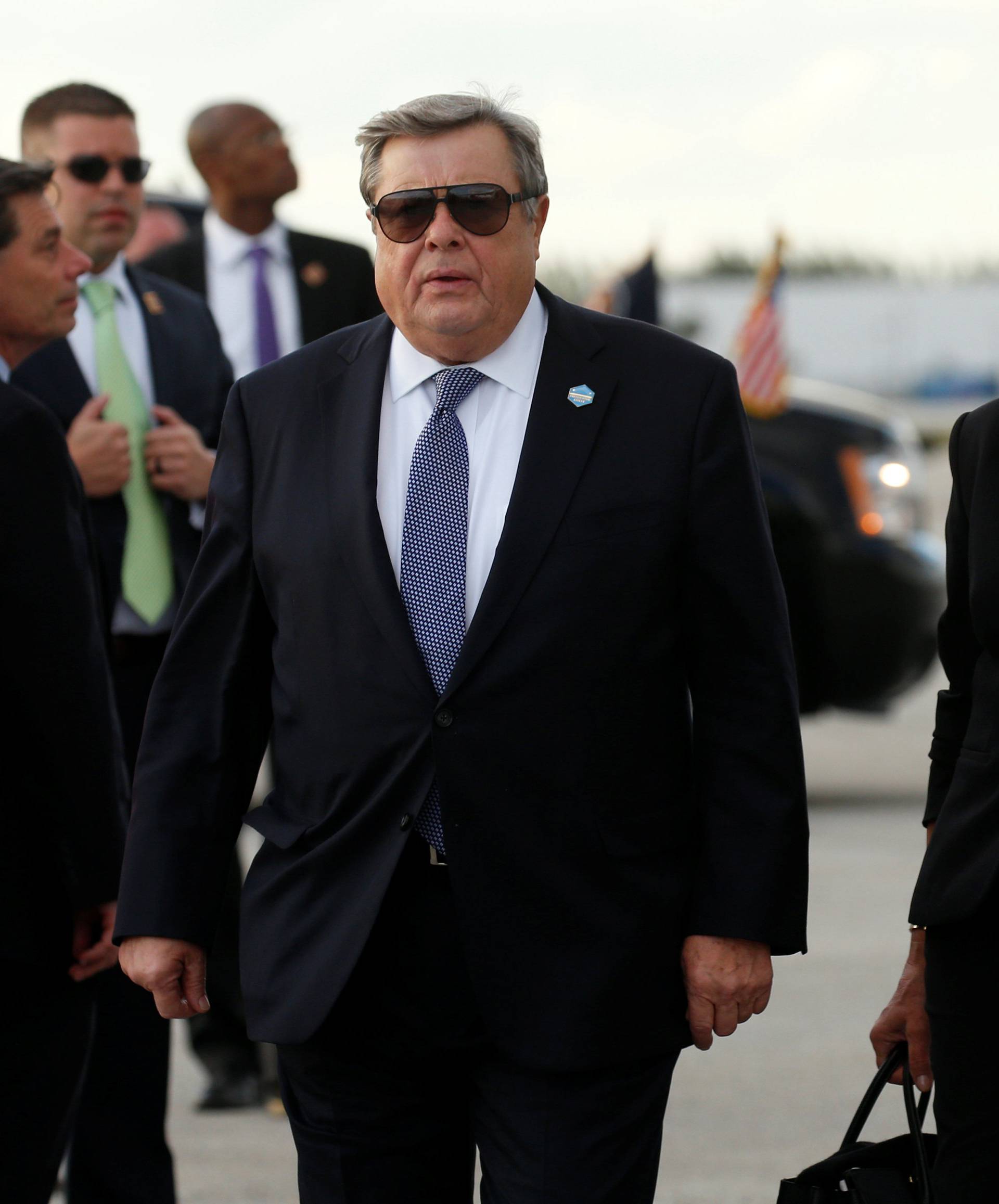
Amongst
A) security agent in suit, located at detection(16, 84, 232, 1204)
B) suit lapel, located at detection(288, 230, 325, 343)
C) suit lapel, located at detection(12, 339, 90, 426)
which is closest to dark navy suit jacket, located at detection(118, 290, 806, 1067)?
security agent in suit, located at detection(16, 84, 232, 1204)

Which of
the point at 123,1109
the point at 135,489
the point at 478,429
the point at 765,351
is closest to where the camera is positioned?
the point at 478,429

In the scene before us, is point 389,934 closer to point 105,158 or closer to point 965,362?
point 105,158

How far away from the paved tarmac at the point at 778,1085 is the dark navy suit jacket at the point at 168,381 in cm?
147

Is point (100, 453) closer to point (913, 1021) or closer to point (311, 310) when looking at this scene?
point (311, 310)

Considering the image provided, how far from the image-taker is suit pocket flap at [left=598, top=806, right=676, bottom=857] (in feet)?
9.49

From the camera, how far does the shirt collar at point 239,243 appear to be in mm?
5309

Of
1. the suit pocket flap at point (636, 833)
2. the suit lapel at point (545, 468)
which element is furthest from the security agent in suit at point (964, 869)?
the suit lapel at point (545, 468)

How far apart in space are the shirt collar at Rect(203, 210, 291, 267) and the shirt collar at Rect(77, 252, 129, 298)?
648 millimetres

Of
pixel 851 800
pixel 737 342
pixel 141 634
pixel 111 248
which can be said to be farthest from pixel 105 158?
pixel 737 342

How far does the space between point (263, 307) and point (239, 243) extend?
19cm

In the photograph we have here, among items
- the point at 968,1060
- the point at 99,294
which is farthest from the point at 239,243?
the point at 968,1060

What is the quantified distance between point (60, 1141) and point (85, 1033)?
0.18m

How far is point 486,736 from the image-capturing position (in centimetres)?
286

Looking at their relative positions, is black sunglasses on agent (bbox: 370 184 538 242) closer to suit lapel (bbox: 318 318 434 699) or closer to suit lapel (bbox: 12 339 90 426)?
suit lapel (bbox: 318 318 434 699)
